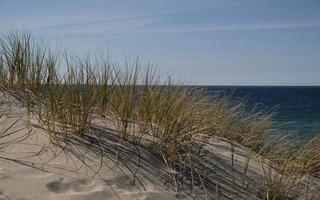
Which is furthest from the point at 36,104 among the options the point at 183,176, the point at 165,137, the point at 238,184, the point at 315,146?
the point at 315,146

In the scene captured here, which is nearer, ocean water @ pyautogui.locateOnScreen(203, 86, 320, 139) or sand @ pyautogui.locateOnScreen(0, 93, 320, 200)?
sand @ pyautogui.locateOnScreen(0, 93, 320, 200)

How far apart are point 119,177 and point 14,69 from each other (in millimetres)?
2580

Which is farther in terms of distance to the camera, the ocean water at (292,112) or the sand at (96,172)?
the ocean water at (292,112)

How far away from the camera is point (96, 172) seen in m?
2.95

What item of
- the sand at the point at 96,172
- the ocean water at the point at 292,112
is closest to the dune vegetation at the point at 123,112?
the sand at the point at 96,172

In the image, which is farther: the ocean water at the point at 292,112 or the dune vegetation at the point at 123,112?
the ocean water at the point at 292,112

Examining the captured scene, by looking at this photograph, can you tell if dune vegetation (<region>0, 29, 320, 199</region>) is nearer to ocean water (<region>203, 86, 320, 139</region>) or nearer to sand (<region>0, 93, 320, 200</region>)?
sand (<region>0, 93, 320, 200</region>)

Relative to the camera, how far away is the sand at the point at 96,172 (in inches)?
106

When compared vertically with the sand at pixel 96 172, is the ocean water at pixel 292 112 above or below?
below

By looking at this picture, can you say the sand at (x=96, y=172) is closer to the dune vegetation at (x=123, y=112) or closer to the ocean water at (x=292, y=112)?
the dune vegetation at (x=123, y=112)

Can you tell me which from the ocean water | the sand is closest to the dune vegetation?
the sand

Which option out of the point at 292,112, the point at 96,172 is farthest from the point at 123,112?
the point at 292,112

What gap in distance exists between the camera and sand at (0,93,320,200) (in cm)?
270

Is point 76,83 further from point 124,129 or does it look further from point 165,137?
point 165,137
